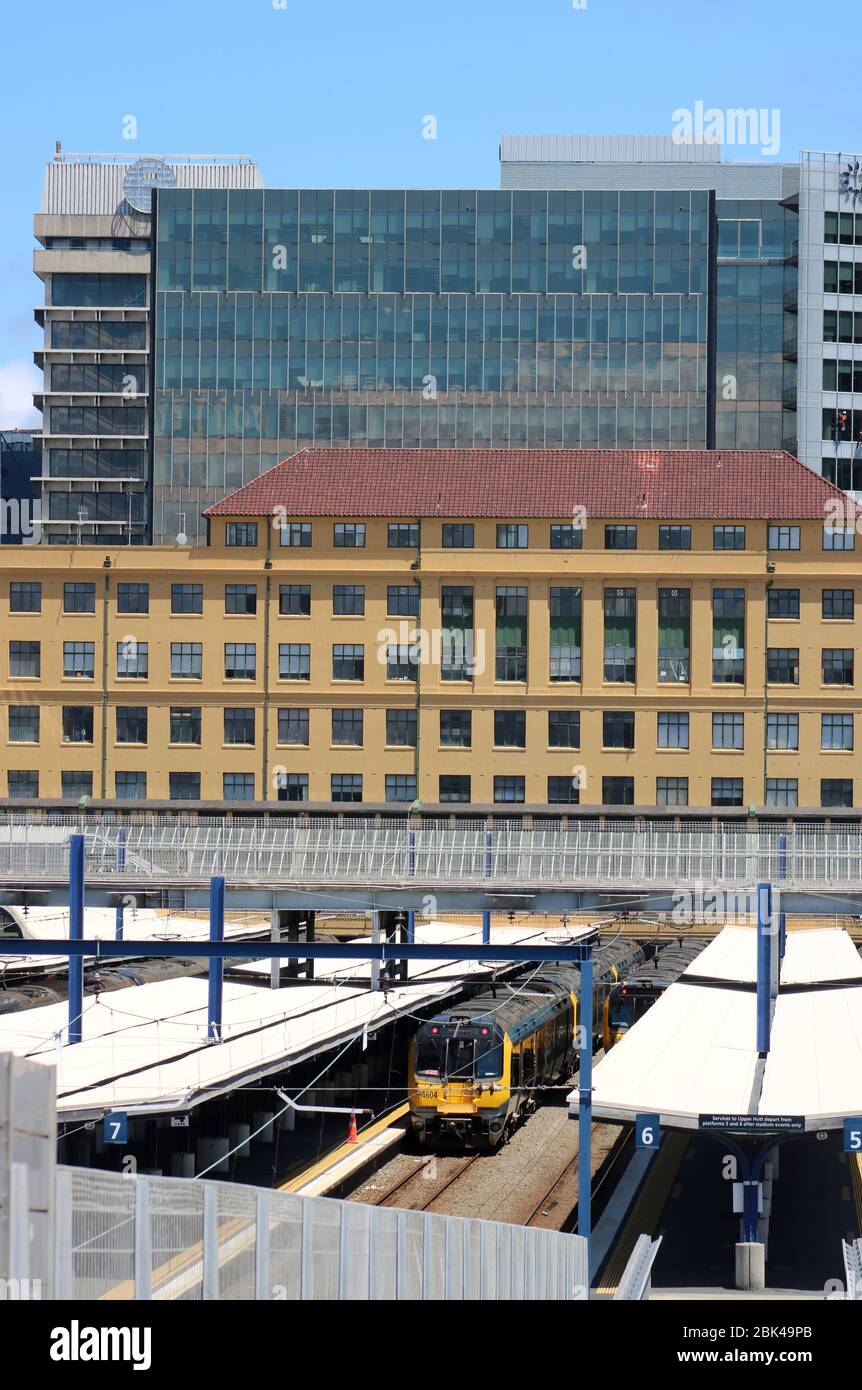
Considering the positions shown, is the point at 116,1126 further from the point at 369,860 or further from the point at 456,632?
the point at 456,632

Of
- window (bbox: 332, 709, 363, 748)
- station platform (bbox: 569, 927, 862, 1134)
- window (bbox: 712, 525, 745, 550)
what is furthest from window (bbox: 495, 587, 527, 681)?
station platform (bbox: 569, 927, 862, 1134)

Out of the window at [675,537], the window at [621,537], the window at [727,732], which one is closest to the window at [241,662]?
the window at [621,537]

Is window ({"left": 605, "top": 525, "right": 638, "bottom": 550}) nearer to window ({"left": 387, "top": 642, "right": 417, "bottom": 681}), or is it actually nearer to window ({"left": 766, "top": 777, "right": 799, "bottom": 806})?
window ({"left": 387, "top": 642, "right": 417, "bottom": 681})

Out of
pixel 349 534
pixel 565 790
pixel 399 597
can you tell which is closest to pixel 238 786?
pixel 399 597

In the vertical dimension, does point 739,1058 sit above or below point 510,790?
below

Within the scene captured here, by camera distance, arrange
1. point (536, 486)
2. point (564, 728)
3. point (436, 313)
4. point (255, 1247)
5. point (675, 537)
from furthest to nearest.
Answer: point (436, 313)
point (536, 486)
point (675, 537)
point (564, 728)
point (255, 1247)

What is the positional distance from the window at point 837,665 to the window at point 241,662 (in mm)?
25197

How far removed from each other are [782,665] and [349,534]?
2014cm

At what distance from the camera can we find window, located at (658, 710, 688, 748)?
77.5 meters

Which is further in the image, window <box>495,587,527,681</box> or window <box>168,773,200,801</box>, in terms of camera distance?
window <box>168,773,200,801</box>

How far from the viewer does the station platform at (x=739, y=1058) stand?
28406mm

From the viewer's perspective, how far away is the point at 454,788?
3061 inches

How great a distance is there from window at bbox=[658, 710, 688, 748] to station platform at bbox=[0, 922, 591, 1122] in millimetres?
26082
